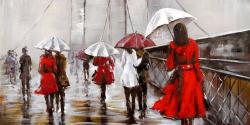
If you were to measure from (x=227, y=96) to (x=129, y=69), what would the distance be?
2.49m

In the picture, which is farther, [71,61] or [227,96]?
[71,61]

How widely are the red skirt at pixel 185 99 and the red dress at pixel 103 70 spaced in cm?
528

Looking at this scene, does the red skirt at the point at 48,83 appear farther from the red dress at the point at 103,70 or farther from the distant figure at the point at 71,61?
the distant figure at the point at 71,61

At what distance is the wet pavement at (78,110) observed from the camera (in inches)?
403

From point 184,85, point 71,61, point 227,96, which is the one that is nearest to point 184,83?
point 184,85

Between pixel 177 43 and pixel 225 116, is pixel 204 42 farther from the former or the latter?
pixel 177 43

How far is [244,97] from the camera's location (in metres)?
7.55

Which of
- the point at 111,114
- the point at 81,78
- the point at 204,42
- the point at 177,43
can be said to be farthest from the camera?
the point at 81,78

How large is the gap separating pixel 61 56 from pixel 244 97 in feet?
13.9

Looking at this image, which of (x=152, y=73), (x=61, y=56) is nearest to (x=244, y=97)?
(x=61, y=56)

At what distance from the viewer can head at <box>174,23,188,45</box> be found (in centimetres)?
682

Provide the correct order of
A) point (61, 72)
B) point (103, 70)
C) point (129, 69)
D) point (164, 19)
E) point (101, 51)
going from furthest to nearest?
point (103, 70) → point (101, 51) → point (61, 72) → point (129, 69) → point (164, 19)

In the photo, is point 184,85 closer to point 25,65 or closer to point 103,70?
point 103,70

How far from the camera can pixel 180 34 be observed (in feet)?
22.5
